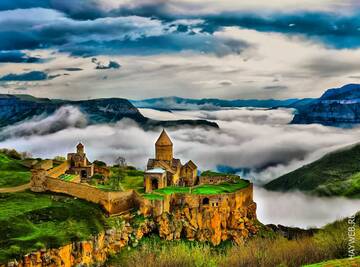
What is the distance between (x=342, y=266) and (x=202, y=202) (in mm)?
29630

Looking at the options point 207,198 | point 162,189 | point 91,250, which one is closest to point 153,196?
point 162,189

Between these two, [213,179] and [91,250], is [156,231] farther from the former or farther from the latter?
[213,179]

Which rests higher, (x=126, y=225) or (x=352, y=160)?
(x=352, y=160)

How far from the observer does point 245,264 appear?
47000 millimetres

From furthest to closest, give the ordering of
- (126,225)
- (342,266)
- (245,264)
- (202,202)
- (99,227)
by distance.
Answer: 1. (202,202)
2. (126,225)
3. (99,227)
4. (245,264)
5. (342,266)

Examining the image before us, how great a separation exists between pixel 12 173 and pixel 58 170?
6.58m

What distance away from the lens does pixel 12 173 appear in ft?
224

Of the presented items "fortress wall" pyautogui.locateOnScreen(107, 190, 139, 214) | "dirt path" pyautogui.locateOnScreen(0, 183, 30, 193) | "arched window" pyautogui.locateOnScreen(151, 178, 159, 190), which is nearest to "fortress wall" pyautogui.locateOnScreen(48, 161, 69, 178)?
"dirt path" pyautogui.locateOnScreen(0, 183, 30, 193)

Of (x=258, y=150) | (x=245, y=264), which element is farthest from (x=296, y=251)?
(x=258, y=150)

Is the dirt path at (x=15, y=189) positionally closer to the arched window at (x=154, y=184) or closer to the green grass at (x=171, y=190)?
the arched window at (x=154, y=184)

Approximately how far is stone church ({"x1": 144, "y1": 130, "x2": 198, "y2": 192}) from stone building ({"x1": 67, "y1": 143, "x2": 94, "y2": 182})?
8.45 m

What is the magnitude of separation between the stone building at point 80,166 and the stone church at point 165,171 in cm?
845

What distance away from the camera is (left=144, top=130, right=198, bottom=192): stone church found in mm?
63559

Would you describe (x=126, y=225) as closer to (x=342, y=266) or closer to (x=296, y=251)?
(x=296, y=251)
